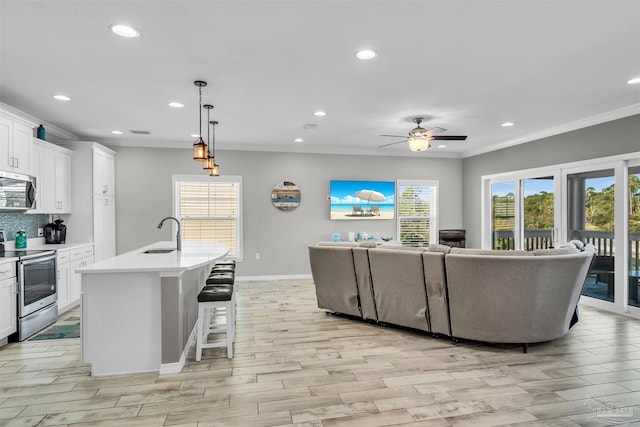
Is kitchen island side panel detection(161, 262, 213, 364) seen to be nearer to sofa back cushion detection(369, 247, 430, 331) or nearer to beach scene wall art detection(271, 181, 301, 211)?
sofa back cushion detection(369, 247, 430, 331)

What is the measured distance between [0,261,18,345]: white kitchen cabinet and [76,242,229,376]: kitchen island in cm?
130

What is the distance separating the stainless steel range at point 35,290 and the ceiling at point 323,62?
180 cm

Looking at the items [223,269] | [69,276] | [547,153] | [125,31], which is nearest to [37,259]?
[69,276]

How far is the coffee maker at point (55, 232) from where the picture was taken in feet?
17.2

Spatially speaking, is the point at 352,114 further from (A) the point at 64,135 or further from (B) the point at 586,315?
(A) the point at 64,135

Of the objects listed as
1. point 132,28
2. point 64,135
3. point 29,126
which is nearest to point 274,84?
point 132,28

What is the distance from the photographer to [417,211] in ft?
26.2

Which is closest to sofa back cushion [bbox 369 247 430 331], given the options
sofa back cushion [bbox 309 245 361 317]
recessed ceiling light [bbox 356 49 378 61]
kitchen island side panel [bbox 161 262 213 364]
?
sofa back cushion [bbox 309 245 361 317]

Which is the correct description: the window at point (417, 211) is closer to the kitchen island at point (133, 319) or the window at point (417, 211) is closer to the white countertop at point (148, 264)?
the white countertop at point (148, 264)

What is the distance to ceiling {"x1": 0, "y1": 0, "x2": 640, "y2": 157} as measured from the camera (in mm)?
2426

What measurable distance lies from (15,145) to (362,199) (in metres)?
5.54

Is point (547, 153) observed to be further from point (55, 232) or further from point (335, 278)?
point (55, 232)

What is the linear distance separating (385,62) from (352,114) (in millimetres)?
1711

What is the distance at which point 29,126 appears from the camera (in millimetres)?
4340
